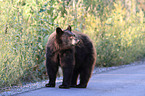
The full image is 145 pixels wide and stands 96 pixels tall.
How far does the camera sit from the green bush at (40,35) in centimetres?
957

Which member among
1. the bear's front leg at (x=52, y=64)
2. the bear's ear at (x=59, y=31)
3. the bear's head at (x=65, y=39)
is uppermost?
the bear's ear at (x=59, y=31)

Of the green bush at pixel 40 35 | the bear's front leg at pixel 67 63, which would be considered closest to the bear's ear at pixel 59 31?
the bear's front leg at pixel 67 63

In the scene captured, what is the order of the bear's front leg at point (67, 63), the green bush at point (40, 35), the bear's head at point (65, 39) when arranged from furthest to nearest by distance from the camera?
1. the green bush at point (40, 35)
2. the bear's head at point (65, 39)
3. the bear's front leg at point (67, 63)

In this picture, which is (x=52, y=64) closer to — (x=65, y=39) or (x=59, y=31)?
(x=65, y=39)

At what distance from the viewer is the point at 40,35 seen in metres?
12.2

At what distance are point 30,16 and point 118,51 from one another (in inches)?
242

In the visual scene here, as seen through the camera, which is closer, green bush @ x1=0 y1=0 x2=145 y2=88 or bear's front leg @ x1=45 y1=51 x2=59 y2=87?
bear's front leg @ x1=45 y1=51 x2=59 y2=87

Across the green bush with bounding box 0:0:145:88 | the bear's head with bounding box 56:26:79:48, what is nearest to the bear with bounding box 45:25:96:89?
the bear's head with bounding box 56:26:79:48

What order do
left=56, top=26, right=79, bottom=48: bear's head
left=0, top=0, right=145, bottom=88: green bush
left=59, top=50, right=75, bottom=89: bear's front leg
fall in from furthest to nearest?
1. left=0, top=0, right=145, bottom=88: green bush
2. left=56, top=26, right=79, bottom=48: bear's head
3. left=59, top=50, right=75, bottom=89: bear's front leg

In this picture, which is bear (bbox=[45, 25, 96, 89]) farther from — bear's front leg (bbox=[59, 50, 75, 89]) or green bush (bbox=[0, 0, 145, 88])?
green bush (bbox=[0, 0, 145, 88])

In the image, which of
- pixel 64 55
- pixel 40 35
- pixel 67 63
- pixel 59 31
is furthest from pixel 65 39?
pixel 40 35

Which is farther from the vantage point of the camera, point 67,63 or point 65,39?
point 65,39

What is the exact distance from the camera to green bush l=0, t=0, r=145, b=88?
9570 millimetres

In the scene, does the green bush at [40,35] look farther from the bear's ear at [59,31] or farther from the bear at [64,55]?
the bear's ear at [59,31]
